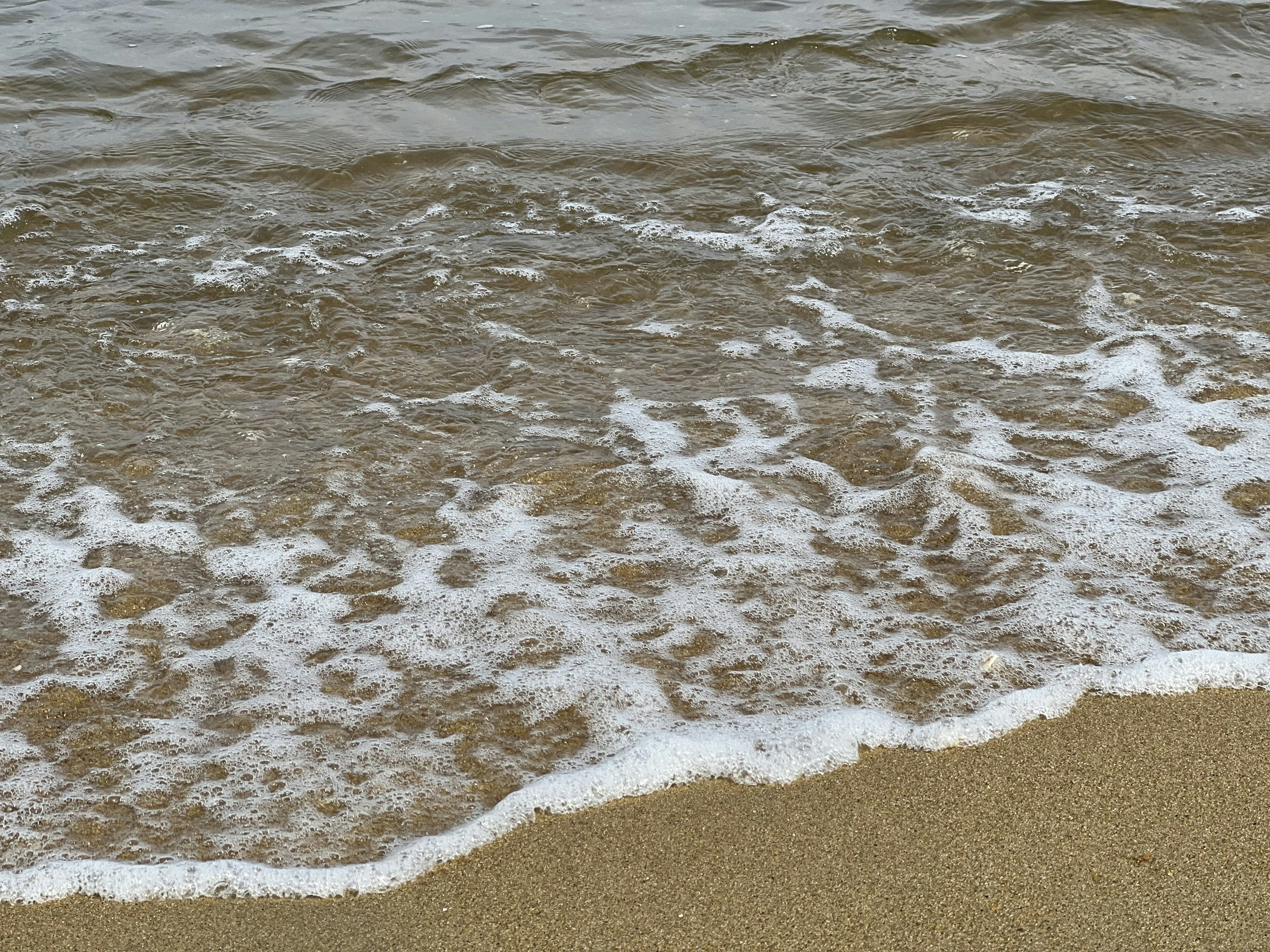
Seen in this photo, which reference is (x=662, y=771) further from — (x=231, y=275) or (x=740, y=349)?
(x=231, y=275)

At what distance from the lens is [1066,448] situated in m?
3.58

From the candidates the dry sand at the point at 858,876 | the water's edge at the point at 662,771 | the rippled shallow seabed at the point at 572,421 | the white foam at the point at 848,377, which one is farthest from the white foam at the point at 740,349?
the dry sand at the point at 858,876

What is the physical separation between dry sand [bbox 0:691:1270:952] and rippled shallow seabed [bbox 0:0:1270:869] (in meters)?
0.18

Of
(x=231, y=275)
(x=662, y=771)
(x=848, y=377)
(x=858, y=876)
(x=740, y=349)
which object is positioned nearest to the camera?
(x=858, y=876)

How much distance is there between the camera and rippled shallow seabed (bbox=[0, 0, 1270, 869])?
8.49 ft

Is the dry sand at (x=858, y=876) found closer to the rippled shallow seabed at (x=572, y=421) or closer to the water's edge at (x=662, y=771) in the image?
the water's edge at (x=662, y=771)

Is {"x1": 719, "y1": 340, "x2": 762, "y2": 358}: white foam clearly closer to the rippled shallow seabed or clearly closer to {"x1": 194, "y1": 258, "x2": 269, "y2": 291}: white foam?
the rippled shallow seabed

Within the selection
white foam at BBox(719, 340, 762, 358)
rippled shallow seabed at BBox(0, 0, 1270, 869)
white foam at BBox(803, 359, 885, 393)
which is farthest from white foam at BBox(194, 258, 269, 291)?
white foam at BBox(803, 359, 885, 393)

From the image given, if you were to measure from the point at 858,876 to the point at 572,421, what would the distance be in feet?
6.78

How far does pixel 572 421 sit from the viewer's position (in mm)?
3834

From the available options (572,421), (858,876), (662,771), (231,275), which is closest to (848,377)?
(572,421)

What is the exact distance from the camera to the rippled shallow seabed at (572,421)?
8.49ft

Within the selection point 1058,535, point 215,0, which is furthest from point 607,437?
point 215,0

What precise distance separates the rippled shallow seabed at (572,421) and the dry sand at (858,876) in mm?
181
